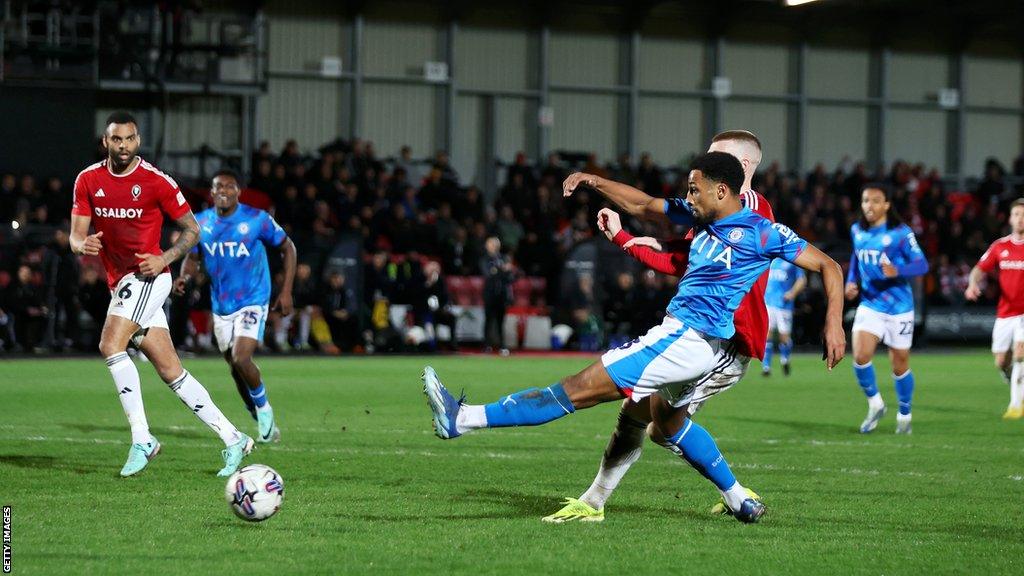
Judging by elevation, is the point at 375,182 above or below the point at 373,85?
below

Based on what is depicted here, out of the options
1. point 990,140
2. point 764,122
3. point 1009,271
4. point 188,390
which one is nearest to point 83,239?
point 188,390

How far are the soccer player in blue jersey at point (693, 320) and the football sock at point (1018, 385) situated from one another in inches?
354

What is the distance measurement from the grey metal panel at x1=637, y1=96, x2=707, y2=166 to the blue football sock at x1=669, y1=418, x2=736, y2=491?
31.0 metres

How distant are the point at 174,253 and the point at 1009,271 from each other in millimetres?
9765

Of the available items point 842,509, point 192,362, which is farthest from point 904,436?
point 192,362

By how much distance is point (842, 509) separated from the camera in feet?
28.0

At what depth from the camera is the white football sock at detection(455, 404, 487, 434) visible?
283 inches

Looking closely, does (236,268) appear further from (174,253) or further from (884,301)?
(884,301)

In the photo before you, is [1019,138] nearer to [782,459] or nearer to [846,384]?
[846,384]

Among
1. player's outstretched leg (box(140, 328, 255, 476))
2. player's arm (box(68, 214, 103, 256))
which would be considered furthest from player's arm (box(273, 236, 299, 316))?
player's arm (box(68, 214, 103, 256))

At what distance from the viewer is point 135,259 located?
9.84 m

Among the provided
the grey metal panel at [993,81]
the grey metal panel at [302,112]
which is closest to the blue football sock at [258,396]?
the grey metal panel at [302,112]

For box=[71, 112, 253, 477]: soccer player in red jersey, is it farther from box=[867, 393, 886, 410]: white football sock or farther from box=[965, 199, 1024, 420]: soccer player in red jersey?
box=[965, 199, 1024, 420]: soccer player in red jersey

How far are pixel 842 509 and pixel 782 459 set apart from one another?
2747 mm
